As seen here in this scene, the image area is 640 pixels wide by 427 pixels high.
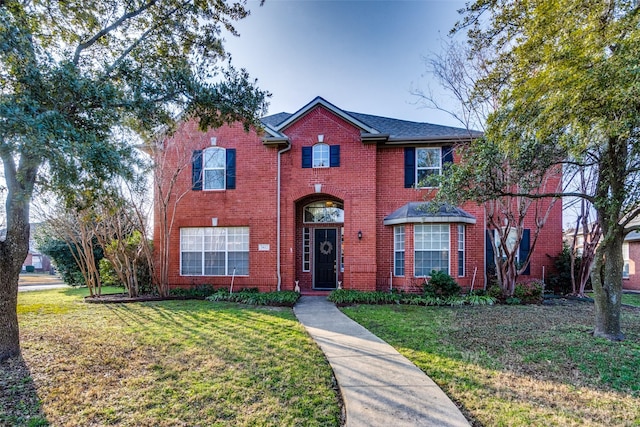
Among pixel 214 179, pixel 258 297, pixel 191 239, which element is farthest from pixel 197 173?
pixel 258 297

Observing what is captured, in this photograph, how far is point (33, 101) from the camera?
405 centimetres

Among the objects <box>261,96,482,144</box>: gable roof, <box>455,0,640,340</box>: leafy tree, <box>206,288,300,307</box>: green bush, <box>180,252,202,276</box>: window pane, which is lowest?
<box>206,288,300,307</box>: green bush

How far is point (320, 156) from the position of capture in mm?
12594

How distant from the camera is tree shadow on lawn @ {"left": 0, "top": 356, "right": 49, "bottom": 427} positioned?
11.6ft

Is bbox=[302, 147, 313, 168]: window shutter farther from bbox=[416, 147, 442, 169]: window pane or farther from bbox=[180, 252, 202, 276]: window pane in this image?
bbox=[180, 252, 202, 276]: window pane

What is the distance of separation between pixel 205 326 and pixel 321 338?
108 inches

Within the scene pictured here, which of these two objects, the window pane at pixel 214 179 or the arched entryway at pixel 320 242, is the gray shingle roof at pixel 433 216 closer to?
the arched entryway at pixel 320 242

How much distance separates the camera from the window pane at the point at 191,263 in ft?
42.4

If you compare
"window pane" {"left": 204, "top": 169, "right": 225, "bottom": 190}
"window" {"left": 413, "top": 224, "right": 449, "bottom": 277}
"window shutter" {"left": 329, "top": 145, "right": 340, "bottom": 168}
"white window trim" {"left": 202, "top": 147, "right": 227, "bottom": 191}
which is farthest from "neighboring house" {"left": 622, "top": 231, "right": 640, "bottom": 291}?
"window pane" {"left": 204, "top": 169, "right": 225, "bottom": 190}

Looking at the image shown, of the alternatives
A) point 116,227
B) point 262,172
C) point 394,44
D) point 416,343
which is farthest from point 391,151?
point 116,227

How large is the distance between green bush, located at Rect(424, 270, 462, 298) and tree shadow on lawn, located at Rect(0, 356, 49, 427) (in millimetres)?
9735

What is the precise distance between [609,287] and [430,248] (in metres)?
5.51

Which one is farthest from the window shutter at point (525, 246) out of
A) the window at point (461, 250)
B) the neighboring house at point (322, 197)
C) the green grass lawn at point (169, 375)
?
the green grass lawn at point (169, 375)

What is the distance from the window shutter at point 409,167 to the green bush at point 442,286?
136 inches
